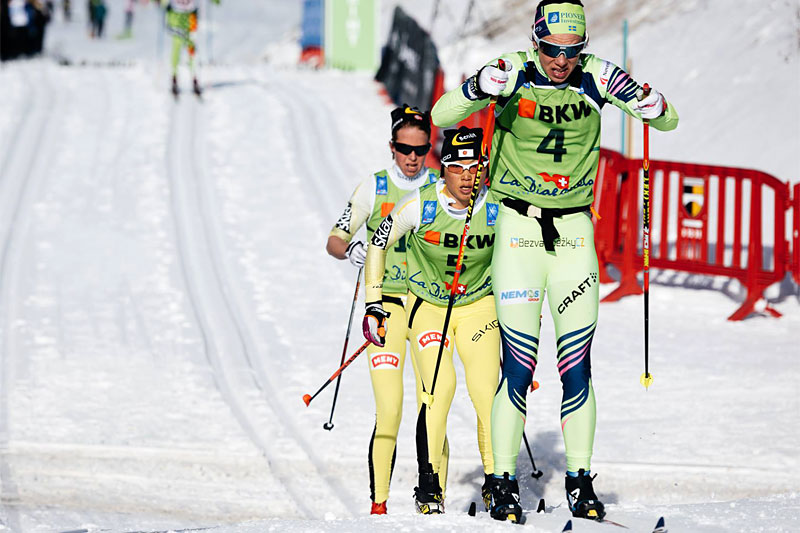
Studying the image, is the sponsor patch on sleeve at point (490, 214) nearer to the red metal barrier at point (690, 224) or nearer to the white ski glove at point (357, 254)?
the white ski glove at point (357, 254)

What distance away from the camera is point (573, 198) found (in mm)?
6234

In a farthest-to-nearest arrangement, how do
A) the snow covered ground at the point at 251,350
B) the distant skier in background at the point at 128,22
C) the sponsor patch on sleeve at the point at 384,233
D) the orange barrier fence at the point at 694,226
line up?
the distant skier in background at the point at 128,22, the orange barrier fence at the point at 694,226, the snow covered ground at the point at 251,350, the sponsor patch on sleeve at the point at 384,233

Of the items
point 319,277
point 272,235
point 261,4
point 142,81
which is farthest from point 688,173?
point 261,4

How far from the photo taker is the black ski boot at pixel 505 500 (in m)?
6.08

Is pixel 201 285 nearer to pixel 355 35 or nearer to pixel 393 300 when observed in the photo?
pixel 393 300

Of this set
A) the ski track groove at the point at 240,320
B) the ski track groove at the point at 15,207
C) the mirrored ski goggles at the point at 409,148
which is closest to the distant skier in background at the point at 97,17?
the ski track groove at the point at 15,207

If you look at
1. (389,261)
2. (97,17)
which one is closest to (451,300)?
(389,261)

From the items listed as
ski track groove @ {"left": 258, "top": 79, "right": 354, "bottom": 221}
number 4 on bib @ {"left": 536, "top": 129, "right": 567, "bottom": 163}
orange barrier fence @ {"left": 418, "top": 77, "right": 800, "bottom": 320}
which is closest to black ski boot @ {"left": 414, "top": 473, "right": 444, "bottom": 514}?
number 4 on bib @ {"left": 536, "top": 129, "right": 567, "bottom": 163}

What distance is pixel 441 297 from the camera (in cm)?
696

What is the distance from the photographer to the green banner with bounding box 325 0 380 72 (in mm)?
26875

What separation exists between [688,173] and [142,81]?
11.8 metres

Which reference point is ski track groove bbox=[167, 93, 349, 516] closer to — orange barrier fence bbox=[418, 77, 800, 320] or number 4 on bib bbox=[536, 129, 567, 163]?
number 4 on bib bbox=[536, 129, 567, 163]

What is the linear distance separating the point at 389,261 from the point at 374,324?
26.5 inches

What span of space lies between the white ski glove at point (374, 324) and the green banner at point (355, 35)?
67.2ft
